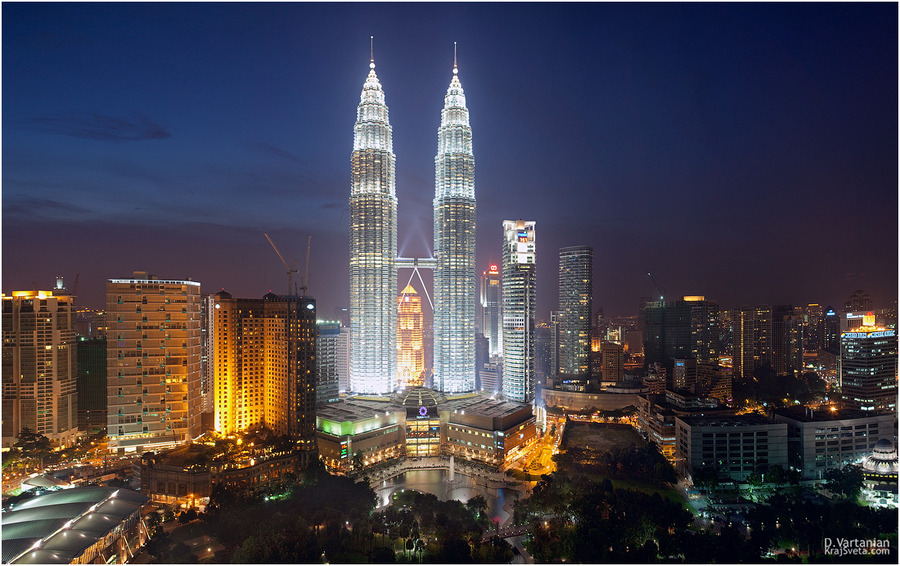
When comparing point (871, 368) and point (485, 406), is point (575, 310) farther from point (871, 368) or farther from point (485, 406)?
point (871, 368)

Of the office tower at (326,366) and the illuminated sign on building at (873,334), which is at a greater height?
the illuminated sign on building at (873,334)

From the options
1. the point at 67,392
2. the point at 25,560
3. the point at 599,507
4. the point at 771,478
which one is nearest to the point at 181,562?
the point at 25,560

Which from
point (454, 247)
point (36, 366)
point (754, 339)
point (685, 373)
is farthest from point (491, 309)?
point (36, 366)

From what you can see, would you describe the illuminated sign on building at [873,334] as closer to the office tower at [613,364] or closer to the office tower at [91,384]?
the office tower at [613,364]

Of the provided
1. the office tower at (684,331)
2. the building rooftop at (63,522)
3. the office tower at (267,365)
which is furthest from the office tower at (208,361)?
the office tower at (684,331)

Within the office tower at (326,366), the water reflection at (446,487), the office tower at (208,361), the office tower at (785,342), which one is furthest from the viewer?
the office tower at (785,342)

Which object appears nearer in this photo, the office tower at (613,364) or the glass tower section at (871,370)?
the glass tower section at (871,370)
